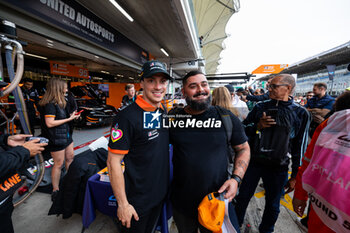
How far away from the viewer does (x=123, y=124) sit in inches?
42.2

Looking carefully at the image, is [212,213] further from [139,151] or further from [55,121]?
[55,121]

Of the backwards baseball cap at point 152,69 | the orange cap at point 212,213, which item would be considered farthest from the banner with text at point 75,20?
the orange cap at point 212,213

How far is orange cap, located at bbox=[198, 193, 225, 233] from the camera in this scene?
3.28 ft

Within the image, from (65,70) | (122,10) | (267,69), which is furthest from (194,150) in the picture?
(267,69)

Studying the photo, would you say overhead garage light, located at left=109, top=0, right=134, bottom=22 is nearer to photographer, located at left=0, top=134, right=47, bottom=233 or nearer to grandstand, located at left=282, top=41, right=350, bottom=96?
photographer, located at left=0, top=134, right=47, bottom=233

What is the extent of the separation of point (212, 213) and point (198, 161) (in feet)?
1.26

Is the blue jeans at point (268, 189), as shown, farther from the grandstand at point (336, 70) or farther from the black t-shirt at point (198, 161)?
the grandstand at point (336, 70)

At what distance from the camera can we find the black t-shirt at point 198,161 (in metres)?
1.18

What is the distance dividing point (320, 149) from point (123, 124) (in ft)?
4.70

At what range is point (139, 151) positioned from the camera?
1.10 metres

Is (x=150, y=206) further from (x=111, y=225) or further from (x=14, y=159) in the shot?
(x=111, y=225)

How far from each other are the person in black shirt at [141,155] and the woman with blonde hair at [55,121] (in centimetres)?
198

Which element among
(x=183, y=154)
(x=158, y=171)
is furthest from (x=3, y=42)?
(x=183, y=154)

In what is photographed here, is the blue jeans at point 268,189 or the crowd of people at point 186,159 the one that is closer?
the crowd of people at point 186,159
